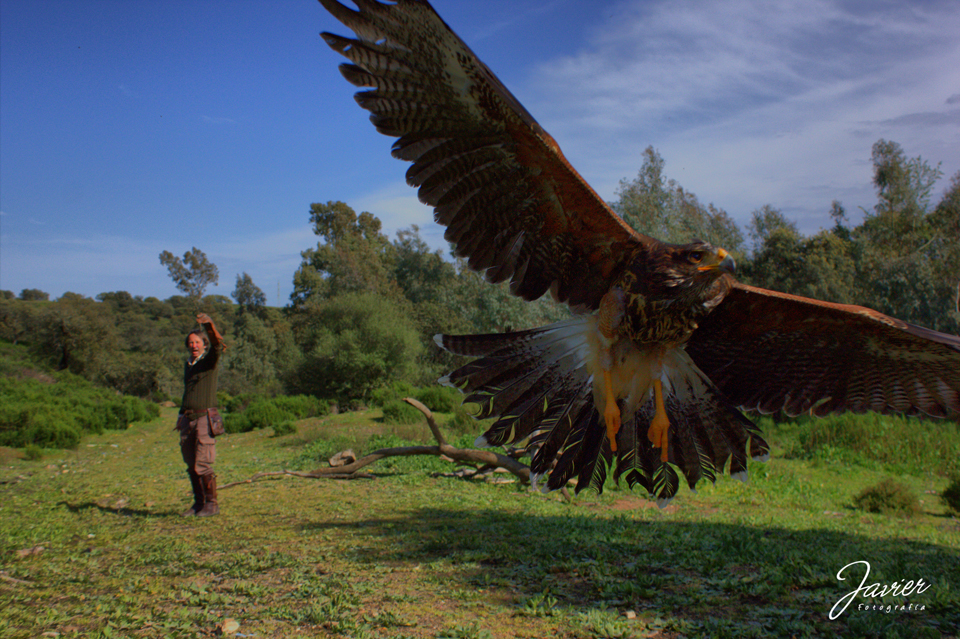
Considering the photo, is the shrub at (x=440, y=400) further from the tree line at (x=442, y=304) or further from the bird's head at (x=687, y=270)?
the bird's head at (x=687, y=270)

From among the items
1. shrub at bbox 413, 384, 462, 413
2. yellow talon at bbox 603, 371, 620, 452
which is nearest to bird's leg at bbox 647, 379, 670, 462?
yellow talon at bbox 603, 371, 620, 452

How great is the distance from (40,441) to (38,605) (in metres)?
9.26

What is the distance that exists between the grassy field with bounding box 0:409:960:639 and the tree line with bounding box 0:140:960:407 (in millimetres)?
7423

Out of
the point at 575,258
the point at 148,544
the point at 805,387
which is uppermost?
the point at 575,258

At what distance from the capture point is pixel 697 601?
10.4ft

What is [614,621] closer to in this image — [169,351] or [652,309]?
[652,309]

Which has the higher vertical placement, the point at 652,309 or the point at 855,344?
the point at 652,309

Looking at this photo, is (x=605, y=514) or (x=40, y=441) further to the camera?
(x=40, y=441)

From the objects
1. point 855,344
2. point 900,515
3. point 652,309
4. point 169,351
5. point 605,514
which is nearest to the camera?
point 652,309

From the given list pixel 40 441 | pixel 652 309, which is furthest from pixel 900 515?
pixel 40 441

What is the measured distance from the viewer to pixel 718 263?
3.33 metres

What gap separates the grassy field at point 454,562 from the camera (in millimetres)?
2943

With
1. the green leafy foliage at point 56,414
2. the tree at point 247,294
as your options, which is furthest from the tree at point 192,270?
the green leafy foliage at point 56,414

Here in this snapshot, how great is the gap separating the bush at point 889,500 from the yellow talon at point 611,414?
4.53m
